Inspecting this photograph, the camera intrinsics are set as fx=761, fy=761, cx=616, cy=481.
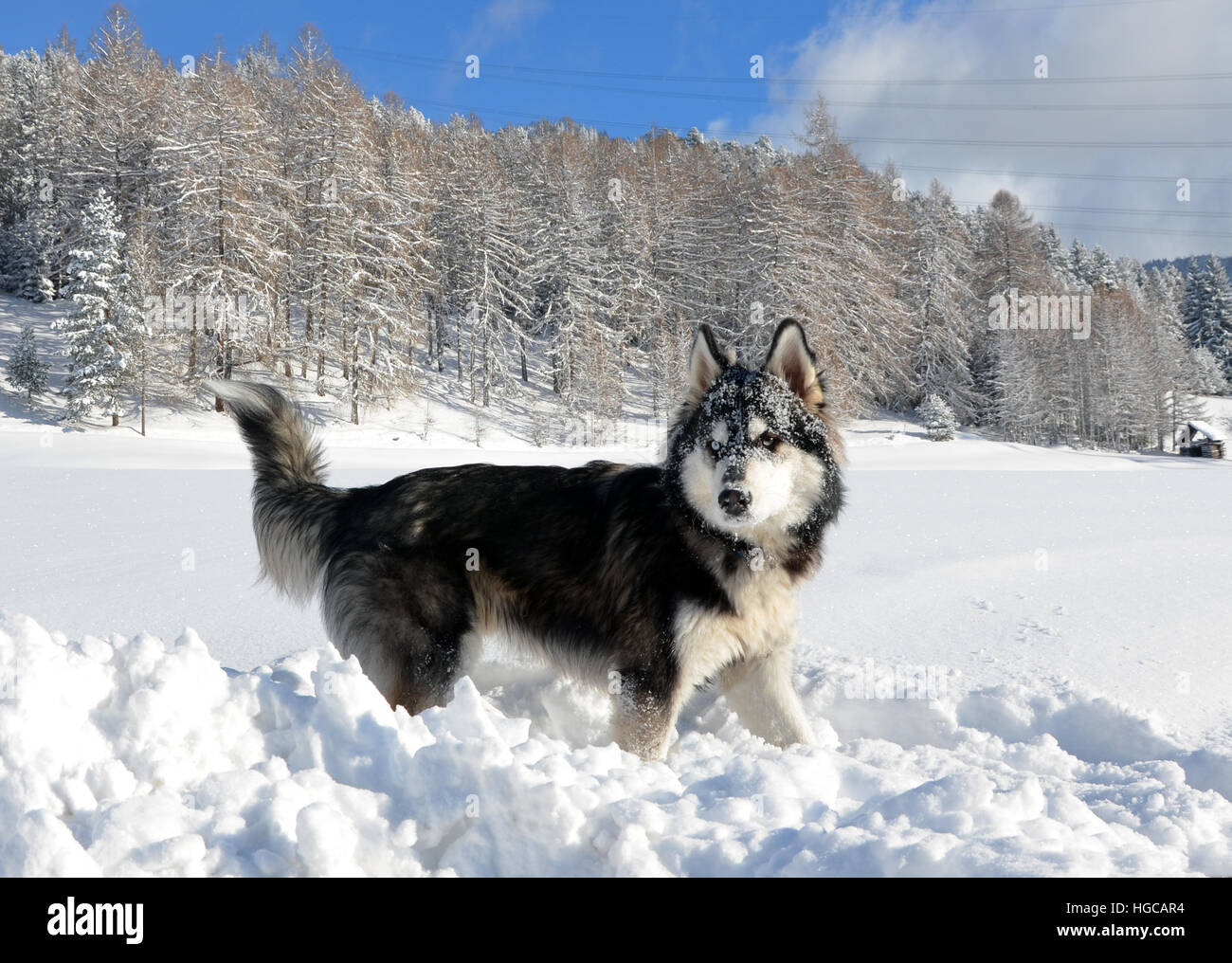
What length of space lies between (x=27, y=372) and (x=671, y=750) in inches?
1420

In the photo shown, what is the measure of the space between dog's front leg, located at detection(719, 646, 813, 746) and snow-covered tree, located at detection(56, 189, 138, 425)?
1237 inches

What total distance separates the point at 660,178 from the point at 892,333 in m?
19.1

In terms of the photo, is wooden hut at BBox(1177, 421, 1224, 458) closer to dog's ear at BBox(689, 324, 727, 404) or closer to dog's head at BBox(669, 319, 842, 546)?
dog's head at BBox(669, 319, 842, 546)

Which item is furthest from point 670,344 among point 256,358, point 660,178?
point 256,358

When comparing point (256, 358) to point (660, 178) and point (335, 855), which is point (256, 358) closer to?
point (660, 178)

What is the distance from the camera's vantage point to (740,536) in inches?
140

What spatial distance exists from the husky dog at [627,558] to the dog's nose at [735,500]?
20 mm

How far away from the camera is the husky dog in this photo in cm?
353

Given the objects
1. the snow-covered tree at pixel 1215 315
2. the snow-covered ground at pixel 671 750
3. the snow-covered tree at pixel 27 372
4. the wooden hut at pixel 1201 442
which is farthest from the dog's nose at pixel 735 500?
the snow-covered tree at pixel 1215 315

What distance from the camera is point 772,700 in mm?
3807

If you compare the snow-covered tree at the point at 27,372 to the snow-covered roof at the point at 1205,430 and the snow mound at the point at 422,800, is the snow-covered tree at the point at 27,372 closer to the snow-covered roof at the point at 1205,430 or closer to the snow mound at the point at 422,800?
the snow mound at the point at 422,800
